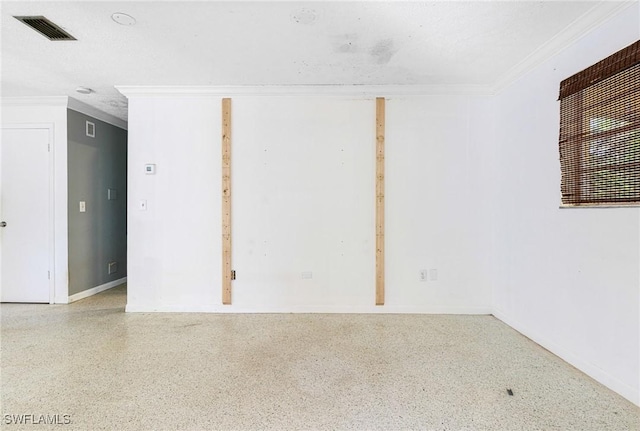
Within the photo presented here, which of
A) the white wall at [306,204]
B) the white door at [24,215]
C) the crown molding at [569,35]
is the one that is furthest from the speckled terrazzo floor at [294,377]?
the crown molding at [569,35]

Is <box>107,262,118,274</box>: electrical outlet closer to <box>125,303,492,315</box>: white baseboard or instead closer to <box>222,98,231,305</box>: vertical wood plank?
<box>125,303,492,315</box>: white baseboard

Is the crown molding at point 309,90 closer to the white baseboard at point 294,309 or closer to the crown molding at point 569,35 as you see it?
the crown molding at point 569,35

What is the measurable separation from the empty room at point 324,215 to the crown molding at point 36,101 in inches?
0.8

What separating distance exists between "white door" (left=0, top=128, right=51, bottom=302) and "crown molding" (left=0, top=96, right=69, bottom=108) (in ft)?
1.02

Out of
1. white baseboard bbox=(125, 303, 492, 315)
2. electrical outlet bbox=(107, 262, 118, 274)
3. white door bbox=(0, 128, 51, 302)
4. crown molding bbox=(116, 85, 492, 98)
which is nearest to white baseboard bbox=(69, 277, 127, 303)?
electrical outlet bbox=(107, 262, 118, 274)

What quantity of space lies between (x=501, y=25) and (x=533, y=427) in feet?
8.49

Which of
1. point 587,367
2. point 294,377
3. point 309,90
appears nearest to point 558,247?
point 587,367

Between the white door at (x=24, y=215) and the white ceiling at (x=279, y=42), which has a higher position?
the white ceiling at (x=279, y=42)

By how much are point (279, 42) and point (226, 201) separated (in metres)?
1.74

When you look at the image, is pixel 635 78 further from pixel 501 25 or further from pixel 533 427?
pixel 533 427

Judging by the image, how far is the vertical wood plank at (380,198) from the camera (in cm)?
338

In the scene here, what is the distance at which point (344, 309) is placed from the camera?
135 inches

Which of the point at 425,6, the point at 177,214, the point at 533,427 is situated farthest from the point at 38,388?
the point at 425,6

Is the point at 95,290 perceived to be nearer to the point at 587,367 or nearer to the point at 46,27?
the point at 46,27
